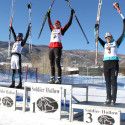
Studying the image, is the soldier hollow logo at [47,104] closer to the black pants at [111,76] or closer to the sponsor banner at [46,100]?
the sponsor banner at [46,100]

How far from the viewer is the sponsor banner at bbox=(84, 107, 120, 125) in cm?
729

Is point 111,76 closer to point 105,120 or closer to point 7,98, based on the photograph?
point 105,120

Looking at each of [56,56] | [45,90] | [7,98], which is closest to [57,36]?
[56,56]

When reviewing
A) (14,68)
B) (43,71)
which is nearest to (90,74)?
(43,71)

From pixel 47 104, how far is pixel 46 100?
0.09m

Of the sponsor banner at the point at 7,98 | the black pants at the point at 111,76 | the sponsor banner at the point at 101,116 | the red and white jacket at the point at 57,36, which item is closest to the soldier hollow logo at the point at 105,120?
the sponsor banner at the point at 101,116

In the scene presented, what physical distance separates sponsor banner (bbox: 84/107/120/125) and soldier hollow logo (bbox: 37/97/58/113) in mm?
873

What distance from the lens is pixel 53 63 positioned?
904 centimetres

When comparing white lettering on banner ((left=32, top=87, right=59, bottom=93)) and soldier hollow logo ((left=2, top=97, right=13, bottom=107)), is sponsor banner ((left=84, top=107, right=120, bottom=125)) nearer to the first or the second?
white lettering on banner ((left=32, top=87, right=59, bottom=93))

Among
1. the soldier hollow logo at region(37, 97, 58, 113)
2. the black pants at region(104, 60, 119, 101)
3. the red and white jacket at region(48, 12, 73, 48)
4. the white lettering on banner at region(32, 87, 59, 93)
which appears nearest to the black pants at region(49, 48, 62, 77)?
→ the red and white jacket at region(48, 12, 73, 48)

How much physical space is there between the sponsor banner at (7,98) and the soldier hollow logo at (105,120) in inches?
98.9

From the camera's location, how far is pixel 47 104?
8391 millimetres

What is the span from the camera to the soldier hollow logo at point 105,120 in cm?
733

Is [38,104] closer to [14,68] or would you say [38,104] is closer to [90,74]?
[14,68]
